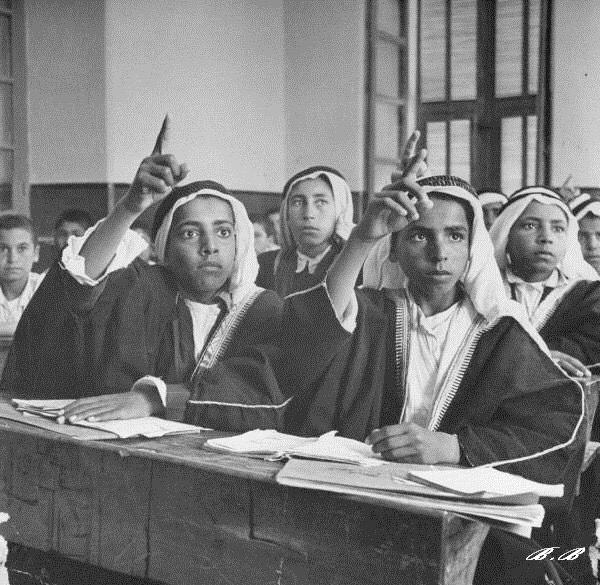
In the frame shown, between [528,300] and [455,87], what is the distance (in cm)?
465

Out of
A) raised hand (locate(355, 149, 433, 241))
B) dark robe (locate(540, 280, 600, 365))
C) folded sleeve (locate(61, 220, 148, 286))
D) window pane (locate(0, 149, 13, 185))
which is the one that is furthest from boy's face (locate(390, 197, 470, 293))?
window pane (locate(0, 149, 13, 185))

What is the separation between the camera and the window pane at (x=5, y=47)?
5.38 metres

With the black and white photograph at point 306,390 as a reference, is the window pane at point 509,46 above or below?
above

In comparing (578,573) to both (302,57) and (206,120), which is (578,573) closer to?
(206,120)

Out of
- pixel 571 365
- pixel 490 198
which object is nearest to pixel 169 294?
pixel 571 365

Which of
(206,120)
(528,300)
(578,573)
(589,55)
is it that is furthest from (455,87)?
(578,573)

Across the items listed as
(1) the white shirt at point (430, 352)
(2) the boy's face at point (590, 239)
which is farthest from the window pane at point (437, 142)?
(1) the white shirt at point (430, 352)

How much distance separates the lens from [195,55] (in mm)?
5848

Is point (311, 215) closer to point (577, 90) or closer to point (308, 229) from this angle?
point (308, 229)

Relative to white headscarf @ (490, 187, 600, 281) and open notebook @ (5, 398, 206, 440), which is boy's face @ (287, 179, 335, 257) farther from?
open notebook @ (5, 398, 206, 440)

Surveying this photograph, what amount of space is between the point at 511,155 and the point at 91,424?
6015 millimetres

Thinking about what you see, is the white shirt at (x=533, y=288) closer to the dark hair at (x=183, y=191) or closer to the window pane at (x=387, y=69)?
the dark hair at (x=183, y=191)

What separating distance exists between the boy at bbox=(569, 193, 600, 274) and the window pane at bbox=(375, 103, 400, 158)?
2.80 m

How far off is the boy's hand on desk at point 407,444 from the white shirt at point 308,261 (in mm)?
1804
